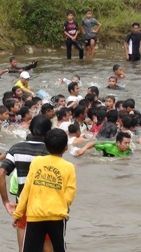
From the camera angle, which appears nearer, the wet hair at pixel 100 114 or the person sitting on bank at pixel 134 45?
the wet hair at pixel 100 114

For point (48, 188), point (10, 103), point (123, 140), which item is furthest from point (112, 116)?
point (48, 188)

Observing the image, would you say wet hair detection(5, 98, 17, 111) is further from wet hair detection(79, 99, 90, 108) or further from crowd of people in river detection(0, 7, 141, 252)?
wet hair detection(79, 99, 90, 108)

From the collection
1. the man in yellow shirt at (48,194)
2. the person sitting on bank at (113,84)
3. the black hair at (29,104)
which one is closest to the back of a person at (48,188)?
the man in yellow shirt at (48,194)

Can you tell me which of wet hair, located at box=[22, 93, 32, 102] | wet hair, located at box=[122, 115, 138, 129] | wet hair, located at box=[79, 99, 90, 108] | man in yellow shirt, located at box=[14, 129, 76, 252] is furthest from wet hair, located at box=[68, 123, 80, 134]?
man in yellow shirt, located at box=[14, 129, 76, 252]

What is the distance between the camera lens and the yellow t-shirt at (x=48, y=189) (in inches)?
185

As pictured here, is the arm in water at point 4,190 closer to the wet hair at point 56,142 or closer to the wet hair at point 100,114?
the wet hair at point 56,142

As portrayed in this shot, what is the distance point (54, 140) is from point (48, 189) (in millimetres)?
348

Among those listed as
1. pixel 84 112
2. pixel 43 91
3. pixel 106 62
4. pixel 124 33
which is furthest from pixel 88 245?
pixel 124 33

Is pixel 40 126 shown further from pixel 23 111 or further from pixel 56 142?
pixel 23 111

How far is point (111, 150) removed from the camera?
916 cm

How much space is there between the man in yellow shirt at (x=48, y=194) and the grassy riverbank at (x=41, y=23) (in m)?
15.4

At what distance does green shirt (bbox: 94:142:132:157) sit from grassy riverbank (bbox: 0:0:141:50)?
438 inches

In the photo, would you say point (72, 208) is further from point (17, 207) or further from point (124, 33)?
point (124, 33)

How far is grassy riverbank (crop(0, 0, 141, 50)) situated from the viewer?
2041cm
